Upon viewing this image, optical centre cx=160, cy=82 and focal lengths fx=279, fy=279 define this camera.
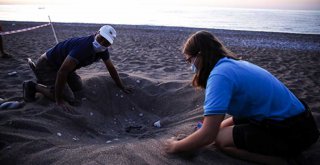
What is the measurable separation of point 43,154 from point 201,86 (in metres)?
1.60

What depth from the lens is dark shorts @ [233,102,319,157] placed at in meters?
2.40

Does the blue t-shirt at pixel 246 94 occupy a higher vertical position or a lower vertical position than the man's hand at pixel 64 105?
higher

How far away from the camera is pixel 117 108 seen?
4445 millimetres

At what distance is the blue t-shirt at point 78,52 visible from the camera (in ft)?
11.9

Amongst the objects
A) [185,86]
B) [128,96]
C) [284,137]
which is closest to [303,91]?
[185,86]

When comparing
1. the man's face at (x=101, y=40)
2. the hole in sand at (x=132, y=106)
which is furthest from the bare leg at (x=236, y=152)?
the man's face at (x=101, y=40)

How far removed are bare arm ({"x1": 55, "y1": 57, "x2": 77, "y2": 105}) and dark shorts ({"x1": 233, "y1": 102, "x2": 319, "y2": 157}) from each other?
218 cm

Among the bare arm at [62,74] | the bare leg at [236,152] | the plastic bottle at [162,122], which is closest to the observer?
the bare leg at [236,152]

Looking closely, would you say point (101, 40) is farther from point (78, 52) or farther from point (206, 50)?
point (206, 50)

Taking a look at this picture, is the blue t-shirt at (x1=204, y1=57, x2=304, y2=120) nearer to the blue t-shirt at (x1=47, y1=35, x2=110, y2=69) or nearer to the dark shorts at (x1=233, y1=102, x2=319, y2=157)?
the dark shorts at (x1=233, y1=102, x2=319, y2=157)

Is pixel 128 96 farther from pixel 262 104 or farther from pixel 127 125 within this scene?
pixel 262 104

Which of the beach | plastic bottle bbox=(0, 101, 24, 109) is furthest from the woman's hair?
plastic bottle bbox=(0, 101, 24, 109)

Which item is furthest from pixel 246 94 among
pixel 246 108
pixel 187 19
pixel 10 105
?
pixel 187 19

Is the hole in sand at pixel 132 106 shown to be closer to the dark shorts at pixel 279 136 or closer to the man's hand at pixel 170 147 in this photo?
the man's hand at pixel 170 147
